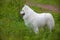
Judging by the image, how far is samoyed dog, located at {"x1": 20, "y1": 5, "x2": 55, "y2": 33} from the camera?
398cm

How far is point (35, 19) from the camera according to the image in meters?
4.00

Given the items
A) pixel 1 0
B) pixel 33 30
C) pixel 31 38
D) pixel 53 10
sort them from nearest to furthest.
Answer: pixel 1 0
pixel 31 38
pixel 33 30
pixel 53 10

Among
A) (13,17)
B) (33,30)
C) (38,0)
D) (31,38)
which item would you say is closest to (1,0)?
(31,38)

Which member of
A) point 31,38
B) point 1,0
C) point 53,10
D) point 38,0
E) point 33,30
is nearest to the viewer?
point 1,0

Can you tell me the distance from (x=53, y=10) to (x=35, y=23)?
82 cm

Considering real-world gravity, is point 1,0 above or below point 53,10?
above

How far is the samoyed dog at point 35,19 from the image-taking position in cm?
398

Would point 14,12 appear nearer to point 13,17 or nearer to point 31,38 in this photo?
point 13,17

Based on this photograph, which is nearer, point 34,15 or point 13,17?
point 34,15

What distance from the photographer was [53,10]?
4660mm

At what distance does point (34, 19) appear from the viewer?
13.1 ft

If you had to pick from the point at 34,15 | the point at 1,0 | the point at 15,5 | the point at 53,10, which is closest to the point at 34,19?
the point at 34,15

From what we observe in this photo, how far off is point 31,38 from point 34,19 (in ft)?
2.87

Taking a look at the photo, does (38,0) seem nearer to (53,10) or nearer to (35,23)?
(53,10)
